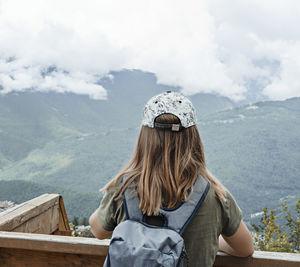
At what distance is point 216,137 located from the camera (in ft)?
370

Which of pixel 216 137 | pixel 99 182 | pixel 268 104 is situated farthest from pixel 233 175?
pixel 268 104

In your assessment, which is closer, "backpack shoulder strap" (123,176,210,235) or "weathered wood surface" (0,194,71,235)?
"backpack shoulder strap" (123,176,210,235)

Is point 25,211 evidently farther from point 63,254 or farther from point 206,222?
point 206,222

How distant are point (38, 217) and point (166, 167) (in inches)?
47.9

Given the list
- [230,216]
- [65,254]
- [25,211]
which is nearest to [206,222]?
[230,216]

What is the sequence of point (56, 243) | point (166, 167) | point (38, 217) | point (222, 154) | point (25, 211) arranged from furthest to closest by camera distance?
point (222, 154), point (38, 217), point (25, 211), point (56, 243), point (166, 167)

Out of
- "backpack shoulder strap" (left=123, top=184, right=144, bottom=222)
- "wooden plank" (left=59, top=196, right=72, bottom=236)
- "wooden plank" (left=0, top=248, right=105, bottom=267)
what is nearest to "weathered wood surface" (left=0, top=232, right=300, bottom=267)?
"wooden plank" (left=0, top=248, right=105, bottom=267)

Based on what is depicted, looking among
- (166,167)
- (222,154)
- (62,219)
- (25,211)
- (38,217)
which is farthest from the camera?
(222,154)

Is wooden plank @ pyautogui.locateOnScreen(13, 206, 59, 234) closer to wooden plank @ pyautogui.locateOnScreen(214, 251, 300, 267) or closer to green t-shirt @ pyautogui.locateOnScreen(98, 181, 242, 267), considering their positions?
green t-shirt @ pyautogui.locateOnScreen(98, 181, 242, 267)

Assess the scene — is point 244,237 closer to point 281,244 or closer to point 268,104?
point 281,244

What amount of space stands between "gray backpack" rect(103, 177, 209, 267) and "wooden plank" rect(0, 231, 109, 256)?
0.25 metres

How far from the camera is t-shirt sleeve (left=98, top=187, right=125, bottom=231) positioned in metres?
1.19

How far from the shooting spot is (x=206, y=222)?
1.13 metres

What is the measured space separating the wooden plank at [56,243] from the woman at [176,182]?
136 mm
